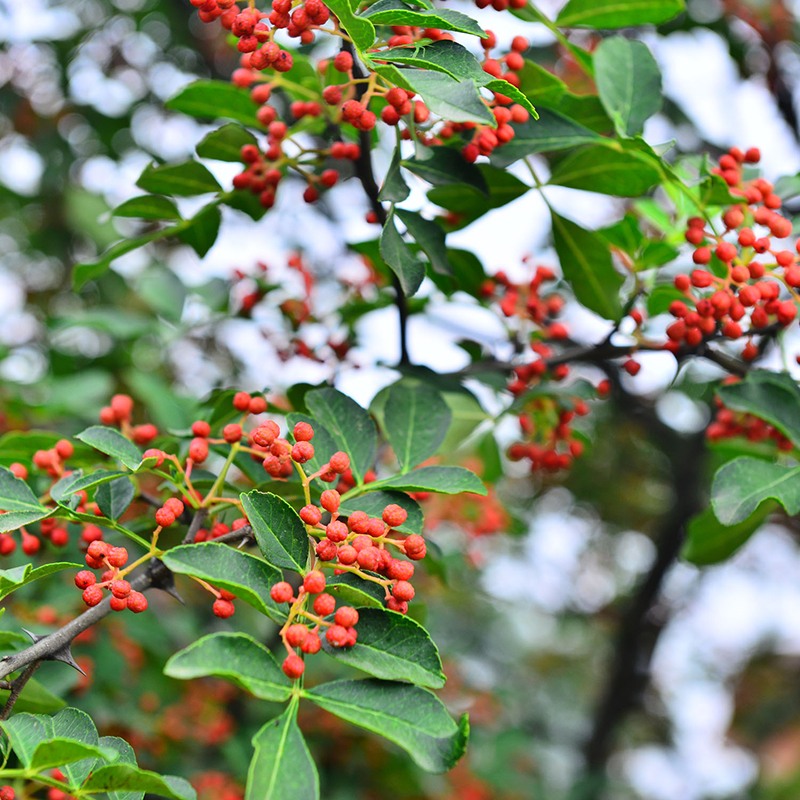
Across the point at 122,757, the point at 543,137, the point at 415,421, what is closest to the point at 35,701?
the point at 122,757

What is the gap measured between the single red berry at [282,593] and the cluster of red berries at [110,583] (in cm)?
18

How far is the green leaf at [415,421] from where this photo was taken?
1.26 m

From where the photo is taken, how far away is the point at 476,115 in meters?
0.91

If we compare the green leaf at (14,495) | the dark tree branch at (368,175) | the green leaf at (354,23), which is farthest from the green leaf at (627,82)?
the green leaf at (14,495)

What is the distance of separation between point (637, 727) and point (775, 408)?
458 cm

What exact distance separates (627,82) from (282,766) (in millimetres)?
1275

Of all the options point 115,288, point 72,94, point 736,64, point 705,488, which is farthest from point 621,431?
point 72,94

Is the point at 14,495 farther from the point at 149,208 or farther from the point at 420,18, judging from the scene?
the point at 420,18

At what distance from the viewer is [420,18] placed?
0.88 m

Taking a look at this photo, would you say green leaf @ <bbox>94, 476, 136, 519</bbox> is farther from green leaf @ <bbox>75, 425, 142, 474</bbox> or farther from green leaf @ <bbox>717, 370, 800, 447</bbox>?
green leaf @ <bbox>717, 370, 800, 447</bbox>

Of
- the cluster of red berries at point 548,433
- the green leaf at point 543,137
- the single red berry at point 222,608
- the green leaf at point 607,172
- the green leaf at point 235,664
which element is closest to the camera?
the green leaf at point 235,664

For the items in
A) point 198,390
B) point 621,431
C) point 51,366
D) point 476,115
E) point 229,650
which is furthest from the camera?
point 621,431

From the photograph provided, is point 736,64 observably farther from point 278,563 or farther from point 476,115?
point 278,563

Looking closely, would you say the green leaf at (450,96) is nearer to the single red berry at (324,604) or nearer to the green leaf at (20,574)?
the single red berry at (324,604)
